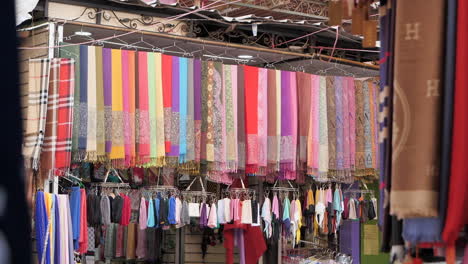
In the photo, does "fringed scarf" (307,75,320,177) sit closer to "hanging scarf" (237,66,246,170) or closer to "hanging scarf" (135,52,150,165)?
"hanging scarf" (237,66,246,170)

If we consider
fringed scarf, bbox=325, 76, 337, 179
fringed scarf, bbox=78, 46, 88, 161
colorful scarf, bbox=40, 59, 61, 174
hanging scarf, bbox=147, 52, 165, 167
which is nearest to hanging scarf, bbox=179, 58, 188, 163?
hanging scarf, bbox=147, 52, 165, 167

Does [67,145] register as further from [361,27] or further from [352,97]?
[361,27]

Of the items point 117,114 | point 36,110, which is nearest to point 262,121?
point 117,114

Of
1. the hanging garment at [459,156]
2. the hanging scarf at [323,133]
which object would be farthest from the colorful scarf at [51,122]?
the hanging garment at [459,156]

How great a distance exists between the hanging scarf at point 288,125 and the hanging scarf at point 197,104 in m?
0.87

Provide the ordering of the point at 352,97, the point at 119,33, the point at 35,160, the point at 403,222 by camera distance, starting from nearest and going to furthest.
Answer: the point at 403,222 → the point at 35,160 → the point at 119,33 → the point at 352,97

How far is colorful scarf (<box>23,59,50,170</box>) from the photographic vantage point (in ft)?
17.9

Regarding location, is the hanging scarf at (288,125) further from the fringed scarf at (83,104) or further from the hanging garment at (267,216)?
the fringed scarf at (83,104)

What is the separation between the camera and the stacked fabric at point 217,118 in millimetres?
6098

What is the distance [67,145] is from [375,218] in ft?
14.4

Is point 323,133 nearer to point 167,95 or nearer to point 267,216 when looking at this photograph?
point 267,216

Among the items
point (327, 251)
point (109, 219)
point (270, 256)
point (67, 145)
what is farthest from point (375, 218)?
point (67, 145)

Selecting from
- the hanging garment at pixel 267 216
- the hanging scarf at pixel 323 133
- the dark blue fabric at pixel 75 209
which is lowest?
the hanging garment at pixel 267 216

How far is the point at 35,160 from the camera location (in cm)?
540
